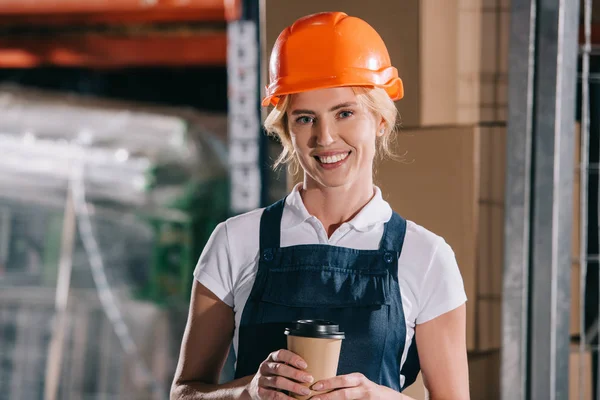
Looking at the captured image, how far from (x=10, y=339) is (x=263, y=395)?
456 centimetres

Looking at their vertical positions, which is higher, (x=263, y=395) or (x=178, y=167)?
(x=178, y=167)

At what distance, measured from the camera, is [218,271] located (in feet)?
4.58

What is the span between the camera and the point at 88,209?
546cm

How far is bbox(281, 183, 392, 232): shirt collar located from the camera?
1.38m

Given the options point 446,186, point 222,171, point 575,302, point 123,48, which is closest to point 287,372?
point 446,186

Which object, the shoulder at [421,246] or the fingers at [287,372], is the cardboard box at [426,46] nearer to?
→ the shoulder at [421,246]

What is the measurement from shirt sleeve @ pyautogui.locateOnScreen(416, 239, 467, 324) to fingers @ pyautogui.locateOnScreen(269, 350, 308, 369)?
0.28m

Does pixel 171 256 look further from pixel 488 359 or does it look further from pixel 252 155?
pixel 488 359

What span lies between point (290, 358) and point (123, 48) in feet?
21.1

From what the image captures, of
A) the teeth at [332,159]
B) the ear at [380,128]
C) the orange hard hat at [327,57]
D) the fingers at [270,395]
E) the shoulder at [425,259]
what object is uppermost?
the orange hard hat at [327,57]

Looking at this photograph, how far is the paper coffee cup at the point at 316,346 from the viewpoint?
1126mm

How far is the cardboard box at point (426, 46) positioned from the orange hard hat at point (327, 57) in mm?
397

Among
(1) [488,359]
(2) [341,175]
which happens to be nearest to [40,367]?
(1) [488,359]

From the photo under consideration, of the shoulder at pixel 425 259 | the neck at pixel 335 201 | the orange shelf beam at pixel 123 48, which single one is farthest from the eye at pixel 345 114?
the orange shelf beam at pixel 123 48
